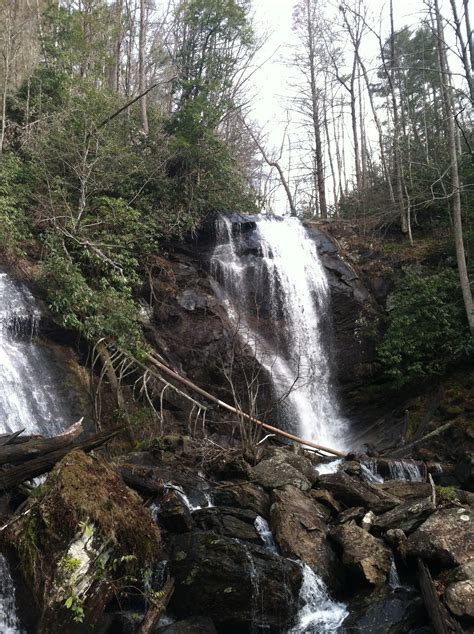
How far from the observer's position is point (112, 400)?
33.4 feet

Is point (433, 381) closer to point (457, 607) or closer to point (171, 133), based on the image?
point (457, 607)

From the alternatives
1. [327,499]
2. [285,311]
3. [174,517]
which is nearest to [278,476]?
[327,499]

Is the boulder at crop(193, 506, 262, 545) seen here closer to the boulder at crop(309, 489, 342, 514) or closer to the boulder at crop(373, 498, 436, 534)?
the boulder at crop(309, 489, 342, 514)

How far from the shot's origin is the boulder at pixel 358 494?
23.1 feet

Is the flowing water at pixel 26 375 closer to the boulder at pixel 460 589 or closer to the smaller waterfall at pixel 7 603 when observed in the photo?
the smaller waterfall at pixel 7 603

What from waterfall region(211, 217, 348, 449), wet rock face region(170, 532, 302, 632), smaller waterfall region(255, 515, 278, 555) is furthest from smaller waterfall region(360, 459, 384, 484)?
wet rock face region(170, 532, 302, 632)

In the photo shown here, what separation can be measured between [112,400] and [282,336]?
561 cm

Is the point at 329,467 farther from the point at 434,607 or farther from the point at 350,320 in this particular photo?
the point at 350,320

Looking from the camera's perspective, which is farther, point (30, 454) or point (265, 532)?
point (265, 532)

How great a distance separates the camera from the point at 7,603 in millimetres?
4336

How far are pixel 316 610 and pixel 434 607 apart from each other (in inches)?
48.7

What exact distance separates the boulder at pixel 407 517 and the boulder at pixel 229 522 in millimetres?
1625

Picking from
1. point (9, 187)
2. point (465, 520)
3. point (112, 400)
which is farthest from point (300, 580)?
point (9, 187)

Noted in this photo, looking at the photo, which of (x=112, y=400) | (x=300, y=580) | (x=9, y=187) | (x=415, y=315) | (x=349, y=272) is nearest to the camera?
(x=300, y=580)
